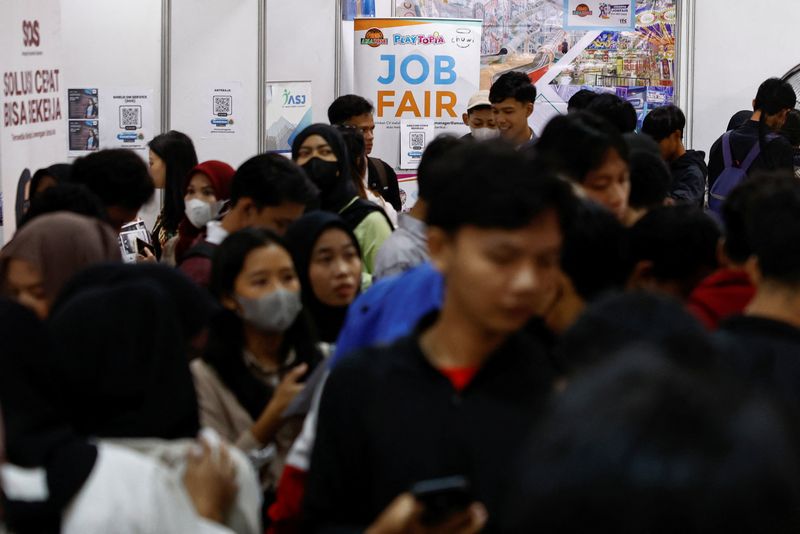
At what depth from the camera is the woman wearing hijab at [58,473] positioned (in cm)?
191

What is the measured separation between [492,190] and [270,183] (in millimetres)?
2354

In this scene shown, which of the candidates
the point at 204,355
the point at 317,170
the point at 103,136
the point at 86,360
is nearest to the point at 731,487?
the point at 86,360

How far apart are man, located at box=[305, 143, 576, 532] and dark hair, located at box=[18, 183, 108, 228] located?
192 cm

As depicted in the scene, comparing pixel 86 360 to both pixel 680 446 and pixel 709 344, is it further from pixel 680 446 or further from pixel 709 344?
pixel 680 446

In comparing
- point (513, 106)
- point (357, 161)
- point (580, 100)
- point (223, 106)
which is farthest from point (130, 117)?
point (580, 100)

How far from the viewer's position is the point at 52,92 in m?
4.82

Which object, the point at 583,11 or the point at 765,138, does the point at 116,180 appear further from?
the point at 583,11

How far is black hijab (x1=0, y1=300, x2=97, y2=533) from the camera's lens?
1918 mm

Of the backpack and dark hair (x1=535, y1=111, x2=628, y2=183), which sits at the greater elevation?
dark hair (x1=535, y1=111, x2=628, y2=183)

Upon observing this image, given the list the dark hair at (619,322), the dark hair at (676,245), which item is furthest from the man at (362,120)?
the dark hair at (619,322)

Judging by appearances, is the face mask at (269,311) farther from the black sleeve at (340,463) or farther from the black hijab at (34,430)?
the black sleeve at (340,463)

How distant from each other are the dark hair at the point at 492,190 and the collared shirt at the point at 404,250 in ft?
6.15

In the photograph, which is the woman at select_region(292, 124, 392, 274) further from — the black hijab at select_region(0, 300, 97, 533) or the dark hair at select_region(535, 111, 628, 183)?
the black hijab at select_region(0, 300, 97, 533)

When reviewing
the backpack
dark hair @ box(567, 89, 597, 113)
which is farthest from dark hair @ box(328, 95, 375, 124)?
the backpack
